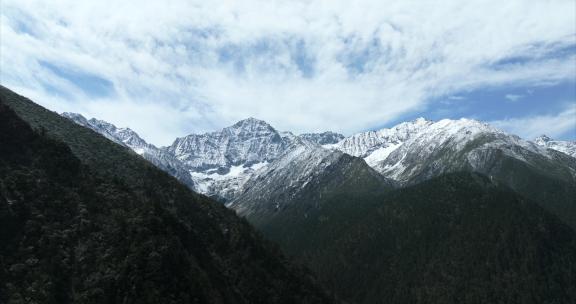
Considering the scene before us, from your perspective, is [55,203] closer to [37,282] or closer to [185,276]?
[37,282]

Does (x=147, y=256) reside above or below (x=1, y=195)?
below

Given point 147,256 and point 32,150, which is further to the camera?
point 32,150

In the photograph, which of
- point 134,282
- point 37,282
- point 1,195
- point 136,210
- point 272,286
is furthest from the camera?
point 272,286

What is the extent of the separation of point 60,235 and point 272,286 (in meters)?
88.1

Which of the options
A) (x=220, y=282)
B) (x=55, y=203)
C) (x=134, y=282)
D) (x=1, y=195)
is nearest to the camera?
(x=134, y=282)

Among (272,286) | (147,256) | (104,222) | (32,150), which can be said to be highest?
(32,150)

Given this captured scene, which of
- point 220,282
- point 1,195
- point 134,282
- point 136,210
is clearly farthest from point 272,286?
point 1,195

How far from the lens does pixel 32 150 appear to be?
14300cm

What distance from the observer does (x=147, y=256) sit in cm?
11650

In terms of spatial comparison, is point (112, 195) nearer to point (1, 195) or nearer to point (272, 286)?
point (1, 195)

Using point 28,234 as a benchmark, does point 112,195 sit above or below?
above

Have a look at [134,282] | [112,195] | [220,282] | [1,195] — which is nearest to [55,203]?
[1,195]

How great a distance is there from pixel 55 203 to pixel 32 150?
24.7 m

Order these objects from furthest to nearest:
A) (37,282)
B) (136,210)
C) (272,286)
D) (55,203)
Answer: (272,286) < (136,210) < (55,203) < (37,282)
